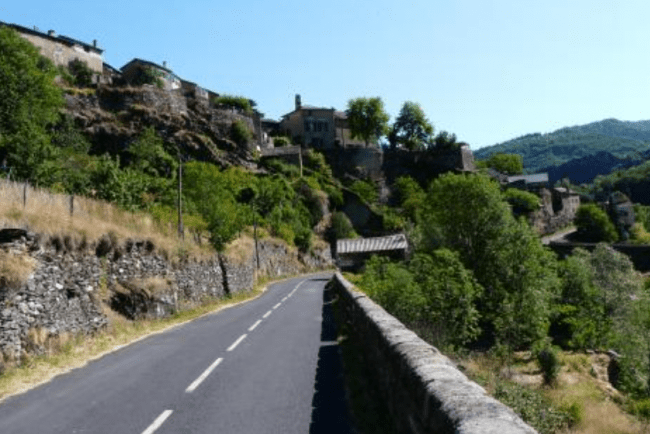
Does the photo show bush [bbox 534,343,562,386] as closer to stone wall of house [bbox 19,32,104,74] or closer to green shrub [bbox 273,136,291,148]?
stone wall of house [bbox 19,32,104,74]

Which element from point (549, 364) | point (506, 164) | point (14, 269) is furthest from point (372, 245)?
point (506, 164)

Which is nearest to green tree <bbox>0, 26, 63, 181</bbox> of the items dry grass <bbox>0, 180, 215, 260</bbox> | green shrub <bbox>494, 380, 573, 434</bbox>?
dry grass <bbox>0, 180, 215, 260</bbox>

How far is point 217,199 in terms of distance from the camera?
3897 cm

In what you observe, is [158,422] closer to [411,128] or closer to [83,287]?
[83,287]

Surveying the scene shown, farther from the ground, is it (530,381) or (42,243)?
(42,243)

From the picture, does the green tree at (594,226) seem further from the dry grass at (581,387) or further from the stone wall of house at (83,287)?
the stone wall of house at (83,287)

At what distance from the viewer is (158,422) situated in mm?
8039

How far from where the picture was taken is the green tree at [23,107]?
45.7 m

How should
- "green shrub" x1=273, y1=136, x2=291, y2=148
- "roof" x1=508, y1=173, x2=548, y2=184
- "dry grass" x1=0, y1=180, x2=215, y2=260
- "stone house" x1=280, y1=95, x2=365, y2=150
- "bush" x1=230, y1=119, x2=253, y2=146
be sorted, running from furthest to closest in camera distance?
"roof" x1=508, y1=173, x2=548, y2=184 < "stone house" x1=280, y1=95, x2=365, y2=150 < "green shrub" x1=273, y1=136, x2=291, y2=148 < "bush" x1=230, y1=119, x2=253, y2=146 < "dry grass" x1=0, y1=180, x2=215, y2=260

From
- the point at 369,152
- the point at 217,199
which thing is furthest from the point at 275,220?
the point at 369,152

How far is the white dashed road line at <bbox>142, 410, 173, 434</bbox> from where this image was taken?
765cm

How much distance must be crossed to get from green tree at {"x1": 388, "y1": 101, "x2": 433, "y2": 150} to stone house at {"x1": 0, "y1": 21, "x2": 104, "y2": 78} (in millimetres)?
59168

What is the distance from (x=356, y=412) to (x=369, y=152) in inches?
4019

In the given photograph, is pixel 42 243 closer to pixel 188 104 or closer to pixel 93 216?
pixel 93 216
